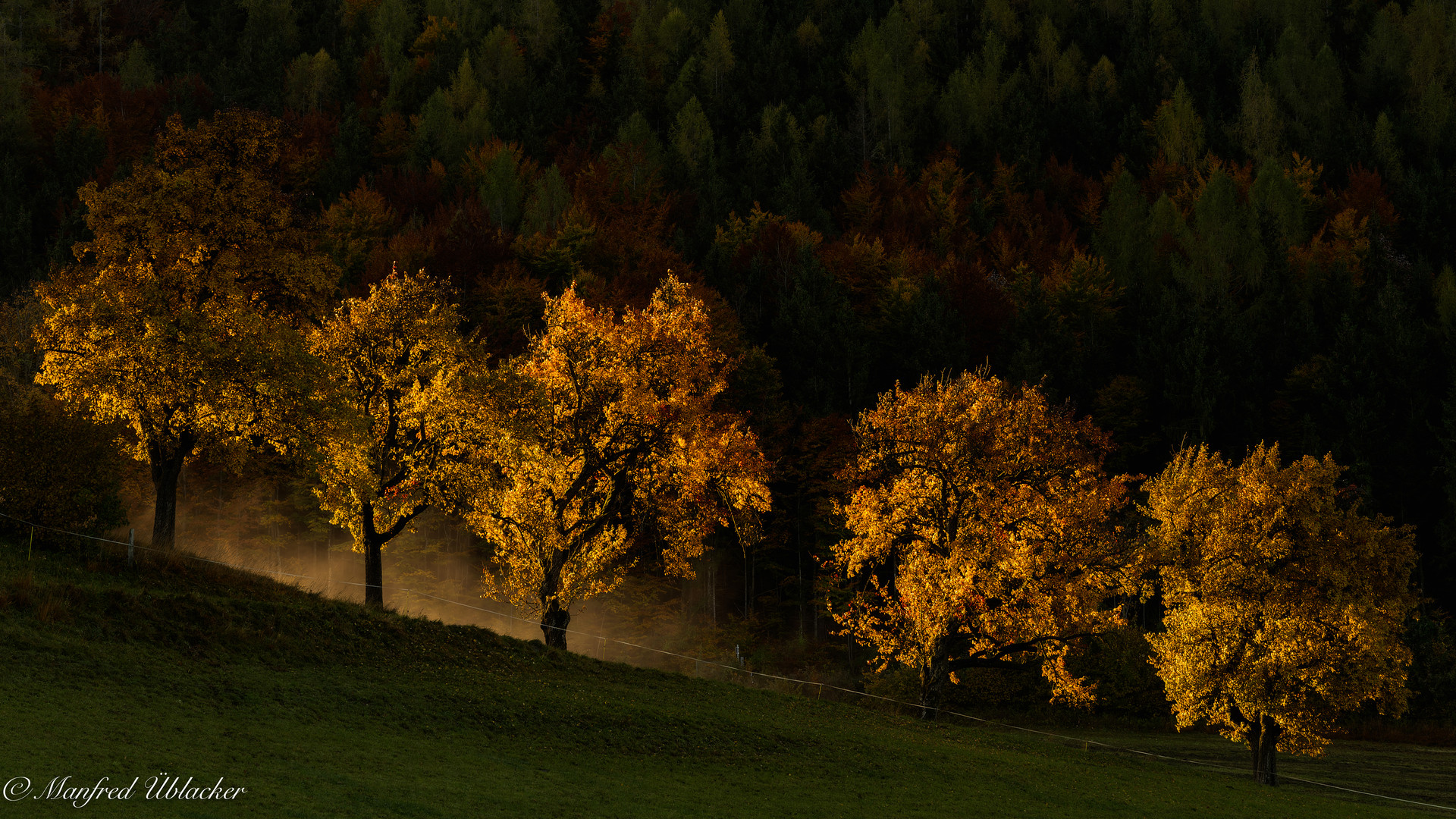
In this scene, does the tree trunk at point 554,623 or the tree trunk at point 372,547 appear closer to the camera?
the tree trunk at point 554,623

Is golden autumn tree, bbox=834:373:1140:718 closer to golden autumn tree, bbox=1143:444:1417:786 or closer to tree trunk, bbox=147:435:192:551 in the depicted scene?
golden autumn tree, bbox=1143:444:1417:786

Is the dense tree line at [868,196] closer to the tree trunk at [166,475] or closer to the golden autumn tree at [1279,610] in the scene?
the tree trunk at [166,475]

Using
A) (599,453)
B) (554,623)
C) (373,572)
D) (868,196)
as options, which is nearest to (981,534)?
(599,453)

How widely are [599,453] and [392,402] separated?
8.25 m

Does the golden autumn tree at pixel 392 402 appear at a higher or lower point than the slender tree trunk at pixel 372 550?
higher

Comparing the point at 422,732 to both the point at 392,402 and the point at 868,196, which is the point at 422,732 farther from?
the point at 868,196

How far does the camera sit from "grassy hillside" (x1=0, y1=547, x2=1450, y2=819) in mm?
21578

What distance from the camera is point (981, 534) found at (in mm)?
45594

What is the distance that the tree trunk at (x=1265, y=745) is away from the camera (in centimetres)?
4447

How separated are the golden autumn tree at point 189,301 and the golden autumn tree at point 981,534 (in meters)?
21.8

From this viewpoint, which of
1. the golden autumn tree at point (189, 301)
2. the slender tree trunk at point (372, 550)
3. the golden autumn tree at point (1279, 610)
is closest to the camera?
the golden autumn tree at point (189, 301)

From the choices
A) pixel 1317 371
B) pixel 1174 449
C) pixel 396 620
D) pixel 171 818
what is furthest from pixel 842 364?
pixel 171 818

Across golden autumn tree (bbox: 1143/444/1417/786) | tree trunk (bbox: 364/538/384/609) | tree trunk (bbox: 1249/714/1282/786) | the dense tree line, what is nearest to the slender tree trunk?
tree trunk (bbox: 364/538/384/609)

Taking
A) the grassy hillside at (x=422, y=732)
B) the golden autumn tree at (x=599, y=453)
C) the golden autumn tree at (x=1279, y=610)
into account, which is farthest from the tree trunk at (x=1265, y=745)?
the golden autumn tree at (x=599, y=453)
